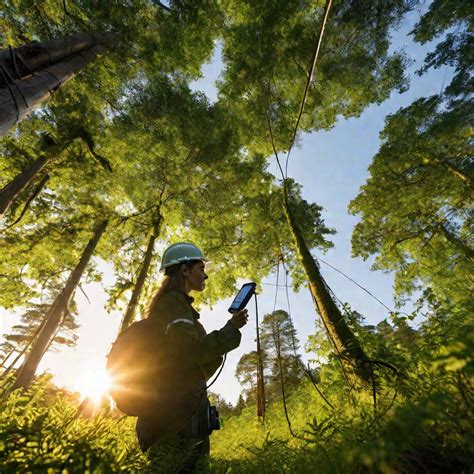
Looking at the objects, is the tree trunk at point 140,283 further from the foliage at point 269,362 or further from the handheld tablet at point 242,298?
the foliage at point 269,362

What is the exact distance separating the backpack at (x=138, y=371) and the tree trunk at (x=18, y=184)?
833 centimetres

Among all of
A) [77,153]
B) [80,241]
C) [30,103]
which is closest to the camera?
[30,103]

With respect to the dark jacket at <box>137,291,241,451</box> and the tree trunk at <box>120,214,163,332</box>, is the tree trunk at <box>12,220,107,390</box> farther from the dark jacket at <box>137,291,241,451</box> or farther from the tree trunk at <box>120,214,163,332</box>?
the dark jacket at <box>137,291,241,451</box>

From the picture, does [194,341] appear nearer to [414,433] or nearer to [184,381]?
[184,381]

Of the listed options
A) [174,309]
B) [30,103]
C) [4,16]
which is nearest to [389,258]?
[174,309]

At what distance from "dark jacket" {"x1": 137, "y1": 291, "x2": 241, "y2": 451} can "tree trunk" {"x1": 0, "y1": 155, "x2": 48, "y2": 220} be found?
28.0 ft

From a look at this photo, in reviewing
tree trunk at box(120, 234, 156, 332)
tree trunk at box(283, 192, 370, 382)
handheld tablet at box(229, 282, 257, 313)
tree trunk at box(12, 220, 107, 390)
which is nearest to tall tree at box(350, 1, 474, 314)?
tree trunk at box(283, 192, 370, 382)

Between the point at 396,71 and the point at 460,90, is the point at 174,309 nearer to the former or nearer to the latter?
the point at 396,71

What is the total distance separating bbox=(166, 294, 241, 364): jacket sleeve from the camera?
214cm

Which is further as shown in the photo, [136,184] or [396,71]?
[136,184]

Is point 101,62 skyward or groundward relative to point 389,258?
skyward

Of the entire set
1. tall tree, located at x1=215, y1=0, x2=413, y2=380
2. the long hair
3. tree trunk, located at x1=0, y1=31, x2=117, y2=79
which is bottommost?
the long hair

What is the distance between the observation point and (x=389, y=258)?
14852mm

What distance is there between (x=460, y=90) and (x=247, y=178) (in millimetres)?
8030
